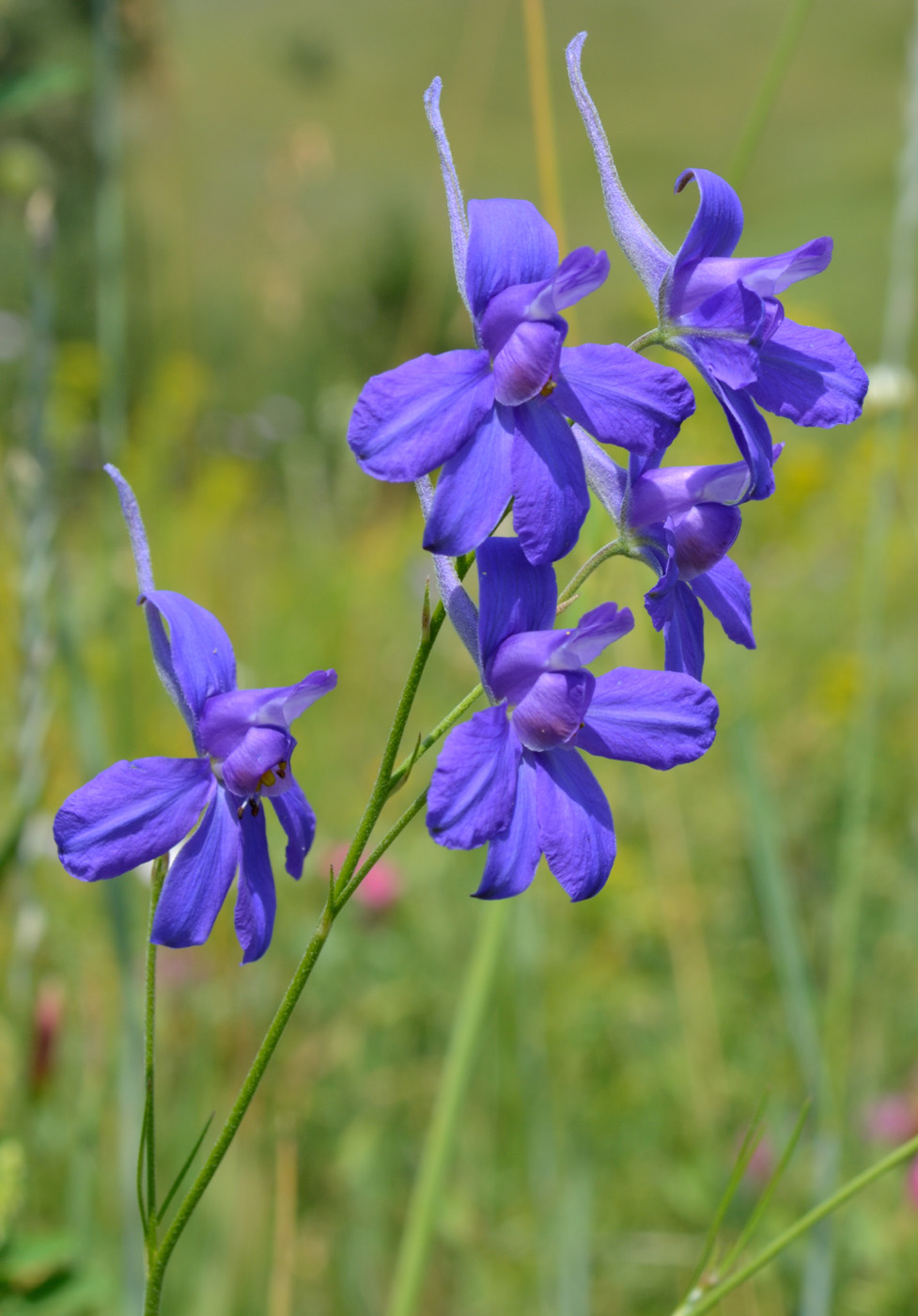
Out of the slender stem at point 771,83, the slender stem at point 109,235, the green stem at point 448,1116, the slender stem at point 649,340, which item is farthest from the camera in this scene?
the slender stem at point 109,235

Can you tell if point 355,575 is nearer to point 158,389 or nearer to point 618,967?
point 158,389

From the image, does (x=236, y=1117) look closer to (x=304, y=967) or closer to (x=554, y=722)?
(x=304, y=967)

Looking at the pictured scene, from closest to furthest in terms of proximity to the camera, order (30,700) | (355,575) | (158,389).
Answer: (30,700) → (158,389) → (355,575)

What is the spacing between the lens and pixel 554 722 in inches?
23.5

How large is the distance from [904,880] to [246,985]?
59.5 inches

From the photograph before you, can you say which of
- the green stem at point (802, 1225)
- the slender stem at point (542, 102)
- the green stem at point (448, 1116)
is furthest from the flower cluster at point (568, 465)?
the slender stem at point (542, 102)

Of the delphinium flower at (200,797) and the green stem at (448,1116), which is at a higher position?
the delphinium flower at (200,797)

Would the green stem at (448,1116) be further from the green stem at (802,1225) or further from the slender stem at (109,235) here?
the slender stem at (109,235)

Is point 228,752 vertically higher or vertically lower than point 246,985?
higher

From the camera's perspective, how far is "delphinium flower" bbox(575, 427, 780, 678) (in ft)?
2.03

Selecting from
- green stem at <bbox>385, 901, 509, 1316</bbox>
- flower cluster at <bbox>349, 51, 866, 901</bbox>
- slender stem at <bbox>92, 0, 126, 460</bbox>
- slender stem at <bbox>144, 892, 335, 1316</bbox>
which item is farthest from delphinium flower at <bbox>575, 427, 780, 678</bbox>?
slender stem at <bbox>92, 0, 126, 460</bbox>

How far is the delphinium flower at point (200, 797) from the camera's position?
57 cm

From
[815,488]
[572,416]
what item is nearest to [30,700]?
[572,416]

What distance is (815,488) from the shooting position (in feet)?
8.32
